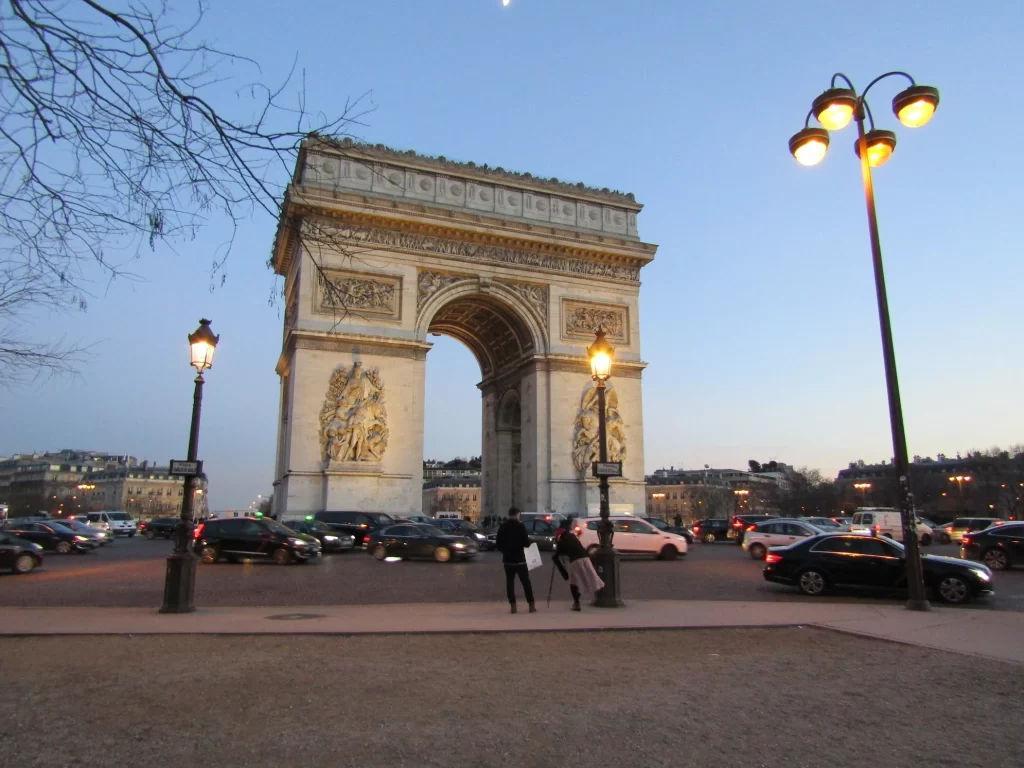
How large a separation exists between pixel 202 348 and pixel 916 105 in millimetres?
11783

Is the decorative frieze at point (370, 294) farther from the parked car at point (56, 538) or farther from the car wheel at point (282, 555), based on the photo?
the car wheel at point (282, 555)

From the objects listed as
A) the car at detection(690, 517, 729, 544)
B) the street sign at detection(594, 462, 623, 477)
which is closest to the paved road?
the street sign at detection(594, 462, 623, 477)

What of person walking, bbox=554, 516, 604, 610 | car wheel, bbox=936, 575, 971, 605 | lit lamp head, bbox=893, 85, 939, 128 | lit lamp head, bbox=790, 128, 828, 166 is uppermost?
lit lamp head, bbox=893, 85, 939, 128

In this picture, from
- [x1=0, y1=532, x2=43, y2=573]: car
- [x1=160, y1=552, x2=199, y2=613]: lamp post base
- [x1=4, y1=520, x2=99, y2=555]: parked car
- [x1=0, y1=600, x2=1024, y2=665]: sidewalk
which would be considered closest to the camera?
[x1=0, y1=600, x2=1024, y2=665]: sidewalk

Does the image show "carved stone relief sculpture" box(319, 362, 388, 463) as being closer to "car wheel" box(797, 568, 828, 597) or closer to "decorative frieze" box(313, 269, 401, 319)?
"decorative frieze" box(313, 269, 401, 319)

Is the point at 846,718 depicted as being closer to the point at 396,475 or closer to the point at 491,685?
the point at 491,685

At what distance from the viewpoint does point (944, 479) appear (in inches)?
3930

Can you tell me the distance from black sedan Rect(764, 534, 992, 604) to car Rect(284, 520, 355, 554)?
15361 mm

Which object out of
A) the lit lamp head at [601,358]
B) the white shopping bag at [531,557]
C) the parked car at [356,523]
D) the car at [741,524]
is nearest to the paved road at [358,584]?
the white shopping bag at [531,557]

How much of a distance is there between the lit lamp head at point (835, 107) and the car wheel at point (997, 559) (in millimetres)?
14843

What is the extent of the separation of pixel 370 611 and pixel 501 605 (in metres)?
2.32

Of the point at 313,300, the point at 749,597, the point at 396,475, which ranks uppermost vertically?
the point at 313,300

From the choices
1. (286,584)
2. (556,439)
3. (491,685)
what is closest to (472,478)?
(556,439)

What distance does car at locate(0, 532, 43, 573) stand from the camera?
19.0m
